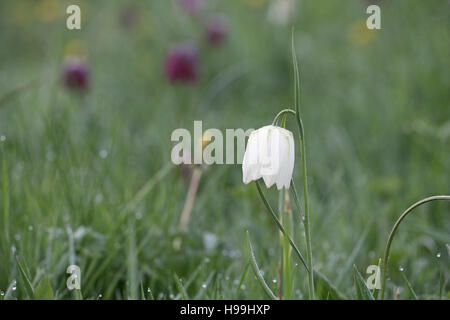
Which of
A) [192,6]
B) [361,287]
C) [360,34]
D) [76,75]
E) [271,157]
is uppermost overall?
[192,6]

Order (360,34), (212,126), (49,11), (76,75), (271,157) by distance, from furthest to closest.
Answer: (49,11)
(360,34)
(76,75)
(212,126)
(271,157)

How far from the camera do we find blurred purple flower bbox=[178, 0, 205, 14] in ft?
8.39

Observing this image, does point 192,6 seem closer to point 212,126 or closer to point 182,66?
point 182,66

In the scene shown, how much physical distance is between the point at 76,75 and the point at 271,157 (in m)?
1.39

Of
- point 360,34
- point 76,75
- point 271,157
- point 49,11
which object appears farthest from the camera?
point 49,11

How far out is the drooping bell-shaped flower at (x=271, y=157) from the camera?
0.67 metres

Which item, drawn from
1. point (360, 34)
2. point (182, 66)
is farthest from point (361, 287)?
point (360, 34)

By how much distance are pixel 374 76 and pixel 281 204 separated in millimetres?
1264

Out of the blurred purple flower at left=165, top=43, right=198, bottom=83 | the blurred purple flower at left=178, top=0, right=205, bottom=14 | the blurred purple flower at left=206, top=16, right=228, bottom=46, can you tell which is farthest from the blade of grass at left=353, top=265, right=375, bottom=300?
the blurred purple flower at left=178, top=0, right=205, bottom=14

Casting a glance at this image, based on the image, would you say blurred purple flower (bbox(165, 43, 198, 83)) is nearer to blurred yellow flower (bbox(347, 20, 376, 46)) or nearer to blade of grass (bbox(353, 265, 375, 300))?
blurred yellow flower (bbox(347, 20, 376, 46))

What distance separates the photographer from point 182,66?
2.03m

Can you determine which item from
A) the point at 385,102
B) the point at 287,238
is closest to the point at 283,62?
the point at 385,102
